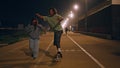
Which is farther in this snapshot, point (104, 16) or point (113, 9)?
point (104, 16)

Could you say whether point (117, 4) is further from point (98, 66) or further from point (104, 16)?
point (98, 66)

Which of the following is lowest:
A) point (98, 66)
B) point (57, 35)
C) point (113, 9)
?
point (98, 66)

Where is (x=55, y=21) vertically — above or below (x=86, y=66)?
above

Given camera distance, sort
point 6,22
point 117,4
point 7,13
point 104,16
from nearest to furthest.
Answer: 1. point 117,4
2. point 104,16
3. point 6,22
4. point 7,13

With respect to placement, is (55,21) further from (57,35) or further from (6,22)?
(6,22)

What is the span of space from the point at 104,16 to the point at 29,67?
39.6 metres

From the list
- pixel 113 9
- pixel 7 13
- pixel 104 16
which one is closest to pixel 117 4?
pixel 113 9

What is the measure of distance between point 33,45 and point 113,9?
1229 inches

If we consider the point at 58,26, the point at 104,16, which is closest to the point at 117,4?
the point at 104,16

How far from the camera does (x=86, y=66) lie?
36.0 feet

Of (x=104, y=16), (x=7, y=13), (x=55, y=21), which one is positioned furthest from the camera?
(x=7, y=13)

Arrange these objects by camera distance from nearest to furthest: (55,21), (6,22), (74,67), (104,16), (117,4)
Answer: (74,67) → (55,21) → (117,4) → (104,16) → (6,22)

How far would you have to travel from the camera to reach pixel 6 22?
14225 centimetres

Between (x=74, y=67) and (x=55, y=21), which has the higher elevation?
(x=55, y=21)
